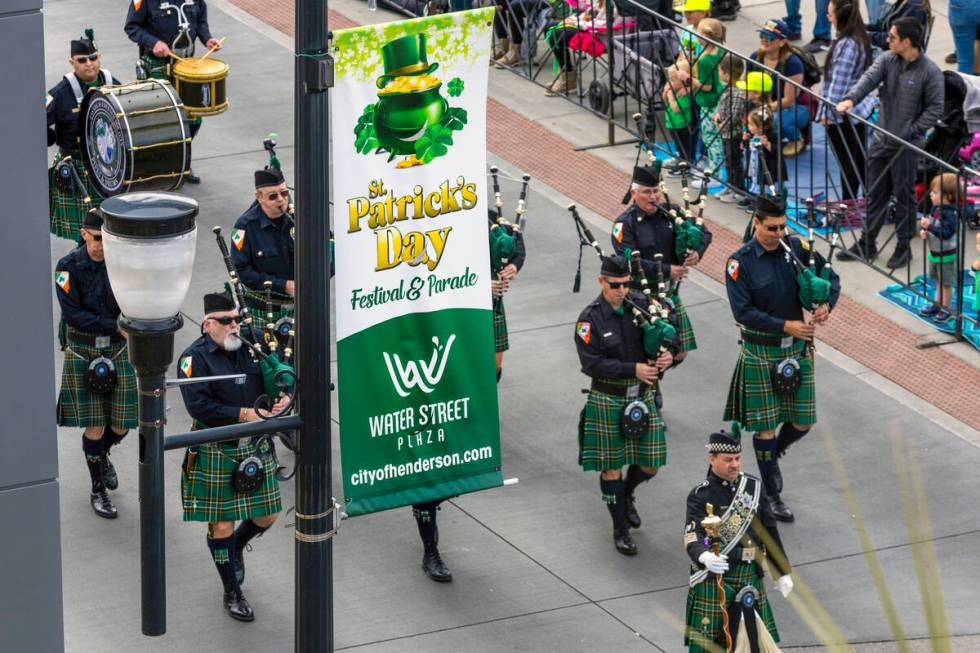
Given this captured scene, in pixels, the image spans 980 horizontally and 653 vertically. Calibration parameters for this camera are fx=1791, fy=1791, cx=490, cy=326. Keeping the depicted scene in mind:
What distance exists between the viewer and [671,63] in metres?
16.4

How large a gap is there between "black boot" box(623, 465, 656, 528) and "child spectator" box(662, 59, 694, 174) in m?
5.65

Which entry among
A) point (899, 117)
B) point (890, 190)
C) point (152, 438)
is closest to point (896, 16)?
point (899, 117)

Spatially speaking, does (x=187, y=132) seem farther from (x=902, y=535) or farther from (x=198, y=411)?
(x=902, y=535)

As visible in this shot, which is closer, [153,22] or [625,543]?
[625,543]

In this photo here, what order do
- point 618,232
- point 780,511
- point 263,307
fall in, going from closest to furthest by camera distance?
point 780,511 < point 263,307 < point 618,232

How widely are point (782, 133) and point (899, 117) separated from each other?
1.28 metres

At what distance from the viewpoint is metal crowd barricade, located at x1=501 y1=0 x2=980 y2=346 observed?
44.7 feet

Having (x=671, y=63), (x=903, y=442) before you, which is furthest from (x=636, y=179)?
(x=671, y=63)

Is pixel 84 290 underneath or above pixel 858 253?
above

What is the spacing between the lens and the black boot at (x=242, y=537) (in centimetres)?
983

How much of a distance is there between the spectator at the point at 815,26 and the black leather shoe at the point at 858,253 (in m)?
4.25

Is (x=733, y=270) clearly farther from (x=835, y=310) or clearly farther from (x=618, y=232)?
(x=835, y=310)

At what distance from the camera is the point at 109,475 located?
10.9 meters

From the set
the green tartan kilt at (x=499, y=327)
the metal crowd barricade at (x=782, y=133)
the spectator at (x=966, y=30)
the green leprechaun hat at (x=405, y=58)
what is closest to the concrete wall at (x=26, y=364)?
the green leprechaun hat at (x=405, y=58)
